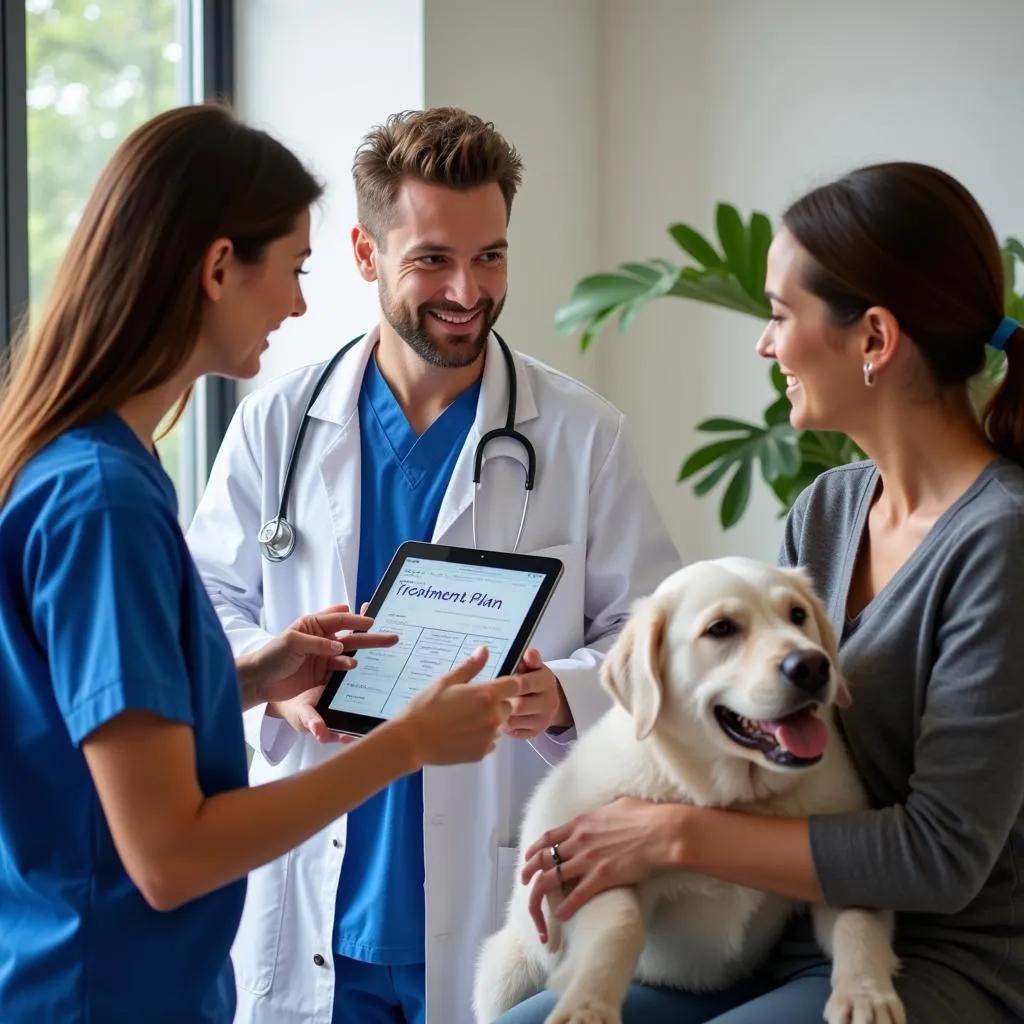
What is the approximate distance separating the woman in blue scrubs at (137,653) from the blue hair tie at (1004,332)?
0.71 m

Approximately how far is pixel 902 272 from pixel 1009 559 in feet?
1.12

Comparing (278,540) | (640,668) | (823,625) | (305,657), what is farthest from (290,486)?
(823,625)

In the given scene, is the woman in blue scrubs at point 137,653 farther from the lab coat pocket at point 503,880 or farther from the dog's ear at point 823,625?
the lab coat pocket at point 503,880

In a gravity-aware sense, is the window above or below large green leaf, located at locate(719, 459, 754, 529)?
above

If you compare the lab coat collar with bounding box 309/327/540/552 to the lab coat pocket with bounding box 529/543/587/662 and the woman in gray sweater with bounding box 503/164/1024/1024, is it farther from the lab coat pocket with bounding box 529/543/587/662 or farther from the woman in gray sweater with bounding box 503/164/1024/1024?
the woman in gray sweater with bounding box 503/164/1024/1024

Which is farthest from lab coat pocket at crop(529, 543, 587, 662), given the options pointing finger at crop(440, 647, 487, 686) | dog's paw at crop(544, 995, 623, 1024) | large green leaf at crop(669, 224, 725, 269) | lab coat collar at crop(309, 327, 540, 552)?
large green leaf at crop(669, 224, 725, 269)

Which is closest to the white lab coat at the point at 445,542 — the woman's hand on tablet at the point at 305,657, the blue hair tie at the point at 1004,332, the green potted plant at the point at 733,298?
the woman's hand on tablet at the point at 305,657

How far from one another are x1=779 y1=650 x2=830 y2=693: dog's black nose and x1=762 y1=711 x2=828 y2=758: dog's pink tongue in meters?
0.05

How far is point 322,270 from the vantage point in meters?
2.88

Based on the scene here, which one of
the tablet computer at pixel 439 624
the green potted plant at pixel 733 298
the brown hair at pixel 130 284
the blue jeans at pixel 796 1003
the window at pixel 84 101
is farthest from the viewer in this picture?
the green potted plant at pixel 733 298

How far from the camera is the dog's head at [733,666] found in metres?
1.29

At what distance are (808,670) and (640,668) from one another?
207 mm

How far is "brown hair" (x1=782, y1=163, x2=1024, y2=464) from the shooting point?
138 centimetres

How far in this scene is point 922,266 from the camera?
1.39 m
